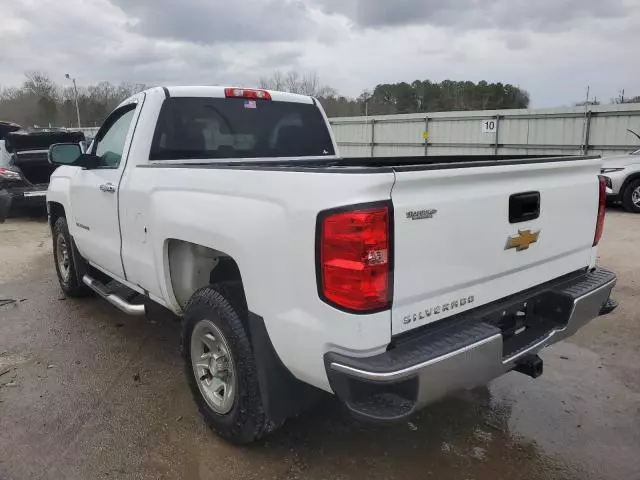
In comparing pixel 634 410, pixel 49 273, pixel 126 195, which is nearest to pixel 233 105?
pixel 126 195

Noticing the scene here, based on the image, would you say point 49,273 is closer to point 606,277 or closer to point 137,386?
point 137,386

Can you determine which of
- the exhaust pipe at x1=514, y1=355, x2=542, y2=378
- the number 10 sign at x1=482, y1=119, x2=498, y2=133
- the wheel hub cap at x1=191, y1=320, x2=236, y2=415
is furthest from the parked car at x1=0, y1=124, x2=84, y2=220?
the number 10 sign at x1=482, y1=119, x2=498, y2=133

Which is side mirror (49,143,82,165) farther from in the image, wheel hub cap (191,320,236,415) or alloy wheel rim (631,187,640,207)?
alloy wheel rim (631,187,640,207)

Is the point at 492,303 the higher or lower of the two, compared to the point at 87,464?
higher

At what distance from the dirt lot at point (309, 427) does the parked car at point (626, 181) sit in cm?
811

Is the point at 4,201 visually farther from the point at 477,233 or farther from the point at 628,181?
the point at 628,181

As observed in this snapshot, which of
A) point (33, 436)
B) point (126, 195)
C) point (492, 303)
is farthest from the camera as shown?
point (126, 195)

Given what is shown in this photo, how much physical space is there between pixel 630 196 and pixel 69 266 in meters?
11.2

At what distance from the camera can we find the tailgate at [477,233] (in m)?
2.28

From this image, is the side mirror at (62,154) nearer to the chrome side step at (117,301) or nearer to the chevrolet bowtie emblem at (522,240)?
the chrome side step at (117,301)

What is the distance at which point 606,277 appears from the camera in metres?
3.33

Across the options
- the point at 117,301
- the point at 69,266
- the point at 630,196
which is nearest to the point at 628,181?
the point at 630,196

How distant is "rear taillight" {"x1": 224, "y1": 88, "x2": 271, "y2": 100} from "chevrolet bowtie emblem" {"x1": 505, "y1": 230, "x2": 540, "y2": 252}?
8.35 feet

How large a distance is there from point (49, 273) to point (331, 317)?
20.2 feet
